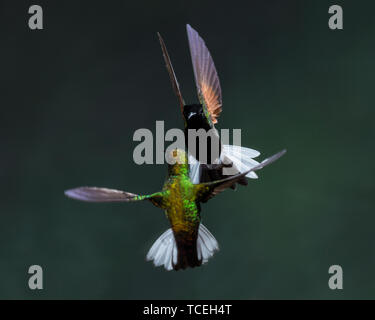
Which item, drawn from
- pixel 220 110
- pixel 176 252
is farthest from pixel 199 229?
pixel 220 110

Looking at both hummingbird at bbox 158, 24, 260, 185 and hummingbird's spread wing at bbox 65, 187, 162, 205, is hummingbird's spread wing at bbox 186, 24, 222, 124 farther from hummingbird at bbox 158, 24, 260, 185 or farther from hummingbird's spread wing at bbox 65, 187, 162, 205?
hummingbird's spread wing at bbox 65, 187, 162, 205

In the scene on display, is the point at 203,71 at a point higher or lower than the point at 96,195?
higher

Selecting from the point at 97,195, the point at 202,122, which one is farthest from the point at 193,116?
the point at 97,195

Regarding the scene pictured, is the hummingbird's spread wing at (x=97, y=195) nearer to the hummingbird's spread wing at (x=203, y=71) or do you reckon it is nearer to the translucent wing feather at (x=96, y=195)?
the translucent wing feather at (x=96, y=195)

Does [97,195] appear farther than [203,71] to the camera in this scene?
No

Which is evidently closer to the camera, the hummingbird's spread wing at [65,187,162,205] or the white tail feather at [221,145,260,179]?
the hummingbird's spread wing at [65,187,162,205]

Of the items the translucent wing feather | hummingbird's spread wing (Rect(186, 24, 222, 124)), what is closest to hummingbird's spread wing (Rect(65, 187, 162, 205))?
the translucent wing feather

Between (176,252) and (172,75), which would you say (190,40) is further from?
(176,252)

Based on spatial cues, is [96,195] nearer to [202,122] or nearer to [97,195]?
[97,195]
